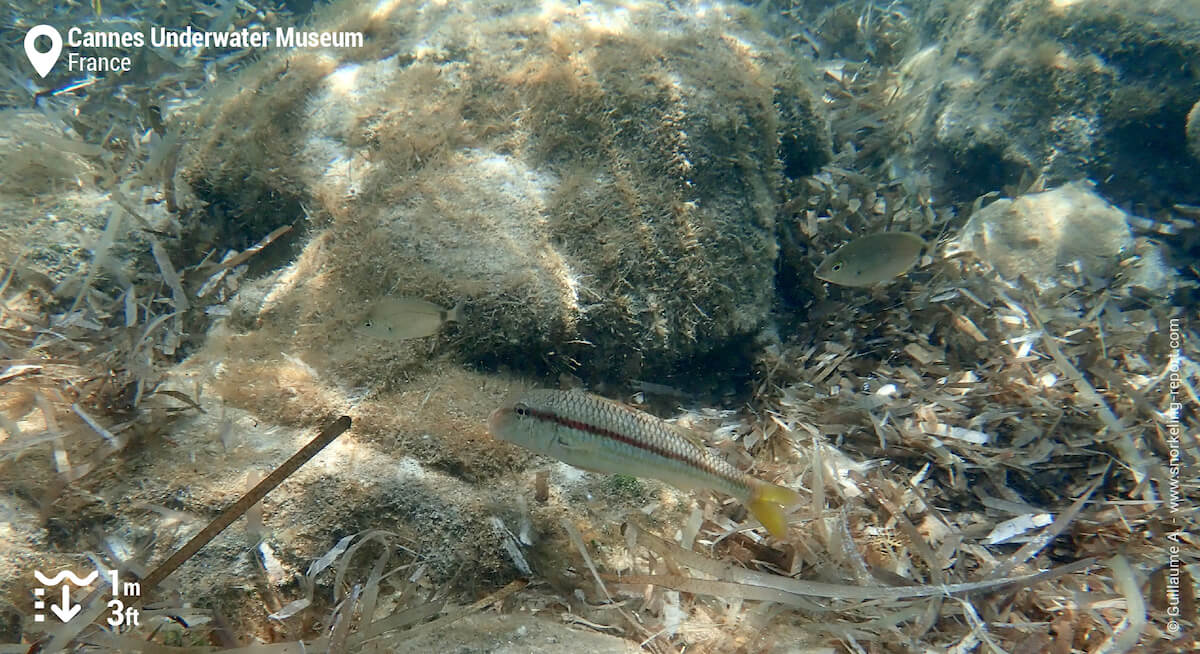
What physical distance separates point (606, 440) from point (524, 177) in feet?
7.94

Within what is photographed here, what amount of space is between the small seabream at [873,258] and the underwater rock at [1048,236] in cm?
210

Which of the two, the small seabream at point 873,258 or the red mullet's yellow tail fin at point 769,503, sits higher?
the small seabream at point 873,258

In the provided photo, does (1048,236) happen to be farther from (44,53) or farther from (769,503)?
(44,53)

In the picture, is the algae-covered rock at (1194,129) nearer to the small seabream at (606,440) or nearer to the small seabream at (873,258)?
the small seabream at (873,258)

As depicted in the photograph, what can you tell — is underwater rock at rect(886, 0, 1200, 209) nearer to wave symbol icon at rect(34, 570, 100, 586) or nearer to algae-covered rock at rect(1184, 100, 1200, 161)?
algae-covered rock at rect(1184, 100, 1200, 161)

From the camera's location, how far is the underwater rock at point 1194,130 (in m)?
5.89

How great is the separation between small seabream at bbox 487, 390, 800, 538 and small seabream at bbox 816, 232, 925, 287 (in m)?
2.11

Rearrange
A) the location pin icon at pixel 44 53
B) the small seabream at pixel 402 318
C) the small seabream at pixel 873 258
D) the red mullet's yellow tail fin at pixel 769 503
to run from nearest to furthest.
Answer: the red mullet's yellow tail fin at pixel 769 503, the small seabream at pixel 402 318, the small seabream at pixel 873 258, the location pin icon at pixel 44 53

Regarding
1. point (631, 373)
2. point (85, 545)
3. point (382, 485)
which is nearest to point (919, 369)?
point (631, 373)

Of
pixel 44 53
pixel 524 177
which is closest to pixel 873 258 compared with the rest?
pixel 524 177

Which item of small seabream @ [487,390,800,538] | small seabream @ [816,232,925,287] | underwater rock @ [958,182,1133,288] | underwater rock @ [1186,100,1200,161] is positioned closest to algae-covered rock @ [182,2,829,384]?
small seabream @ [816,232,925,287]

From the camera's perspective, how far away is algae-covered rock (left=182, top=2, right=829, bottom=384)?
340 cm

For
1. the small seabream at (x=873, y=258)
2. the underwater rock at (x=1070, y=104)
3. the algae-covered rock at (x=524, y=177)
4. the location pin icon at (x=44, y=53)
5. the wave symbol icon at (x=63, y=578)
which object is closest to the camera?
the wave symbol icon at (x=63, y=578)

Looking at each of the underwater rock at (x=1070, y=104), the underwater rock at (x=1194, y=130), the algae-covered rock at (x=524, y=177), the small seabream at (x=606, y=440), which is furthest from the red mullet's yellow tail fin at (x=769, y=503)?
the underwater rock at (x=1194, y=130)
